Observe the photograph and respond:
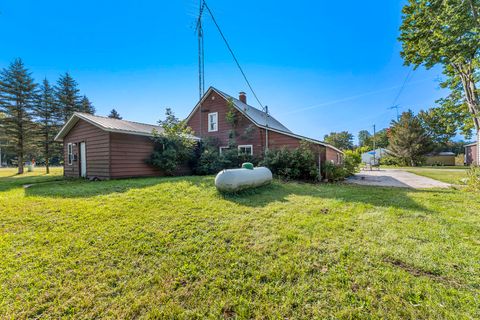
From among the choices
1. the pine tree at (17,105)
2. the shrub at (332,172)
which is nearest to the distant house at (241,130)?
the shrub at (332,172)

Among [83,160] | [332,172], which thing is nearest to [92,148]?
[83,160]

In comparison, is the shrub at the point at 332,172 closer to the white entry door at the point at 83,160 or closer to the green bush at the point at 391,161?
the white entry door at the point at 83,160

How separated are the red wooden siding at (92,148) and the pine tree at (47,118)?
12.7 metres

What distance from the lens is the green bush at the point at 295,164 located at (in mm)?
10156

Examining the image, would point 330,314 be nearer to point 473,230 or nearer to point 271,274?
point 271,274

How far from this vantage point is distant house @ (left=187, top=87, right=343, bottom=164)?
11795mm

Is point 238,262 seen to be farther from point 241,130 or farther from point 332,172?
point 241,130

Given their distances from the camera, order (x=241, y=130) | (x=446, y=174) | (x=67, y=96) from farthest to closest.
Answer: (x=67, y=96), (x=446, y=174), (x=241, y=130)

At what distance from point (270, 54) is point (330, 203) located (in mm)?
9246

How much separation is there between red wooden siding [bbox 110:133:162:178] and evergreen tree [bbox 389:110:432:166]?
112ft

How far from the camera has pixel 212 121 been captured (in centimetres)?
1507

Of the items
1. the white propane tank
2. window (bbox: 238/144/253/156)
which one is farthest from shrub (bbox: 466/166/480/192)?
window (bbox: 238/144/253/156)

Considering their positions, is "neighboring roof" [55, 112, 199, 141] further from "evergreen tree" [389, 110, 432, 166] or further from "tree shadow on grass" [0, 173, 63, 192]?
"evergreen tree" [389, 110, 432, 166]

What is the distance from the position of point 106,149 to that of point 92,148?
1.59 m
